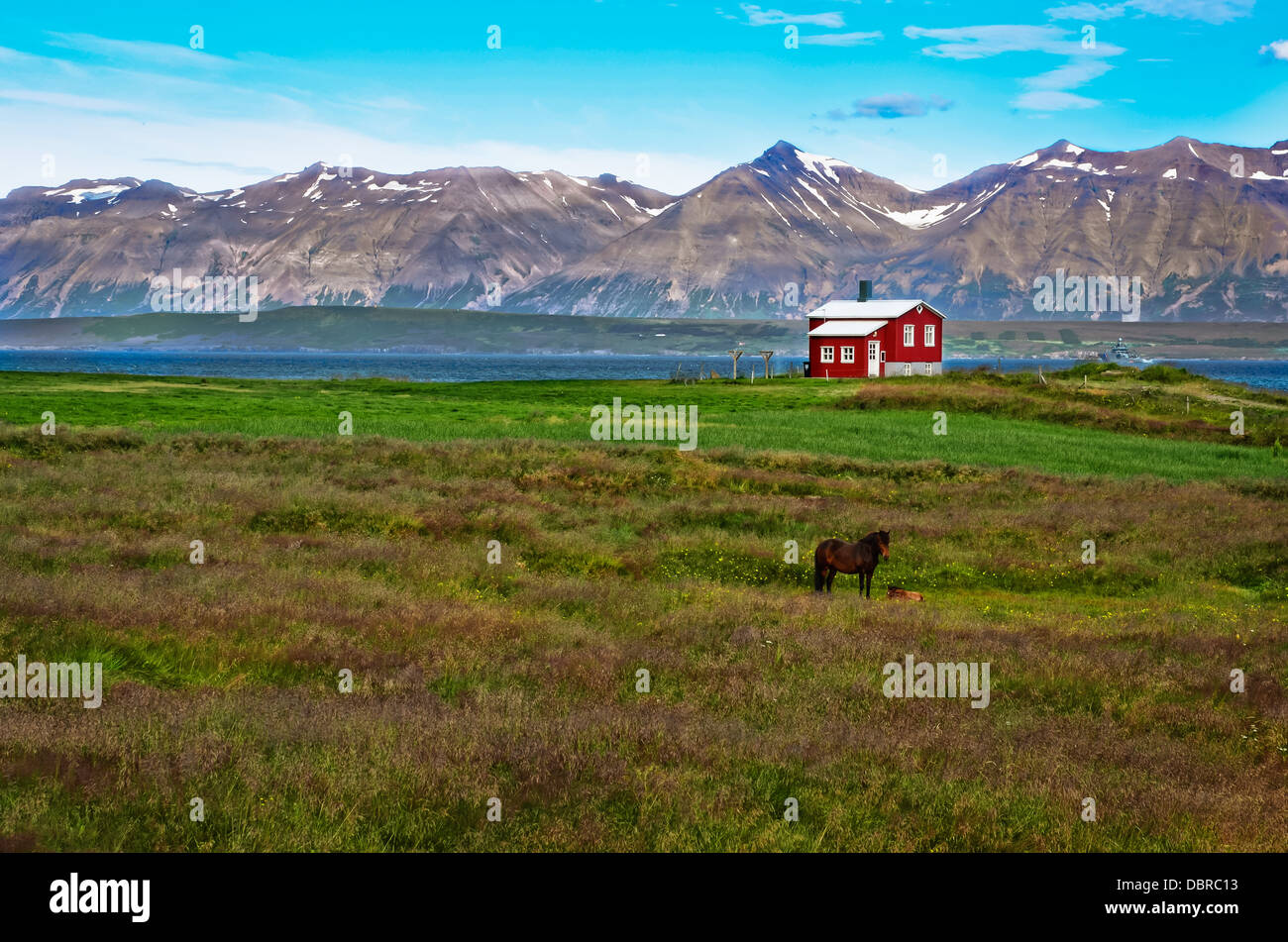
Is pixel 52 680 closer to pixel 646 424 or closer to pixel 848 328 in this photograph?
pixel 646 424

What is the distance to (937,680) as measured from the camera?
13.4m

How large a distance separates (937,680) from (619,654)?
451 centimetres

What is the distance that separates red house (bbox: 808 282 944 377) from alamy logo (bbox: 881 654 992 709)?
91.1 meters

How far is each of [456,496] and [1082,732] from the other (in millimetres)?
22051

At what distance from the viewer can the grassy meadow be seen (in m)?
8.02

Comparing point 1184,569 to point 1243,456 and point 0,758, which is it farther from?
point 1243,456
